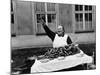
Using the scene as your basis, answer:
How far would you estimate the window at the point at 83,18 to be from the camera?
3996 millimetres

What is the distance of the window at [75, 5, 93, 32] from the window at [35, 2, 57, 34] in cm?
50

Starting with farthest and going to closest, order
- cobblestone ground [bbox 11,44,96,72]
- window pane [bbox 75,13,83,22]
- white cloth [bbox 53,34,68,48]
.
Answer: window pane [bbox 75,13,83,22]
white cloth [bbox 53,34,68,48]
cobblestone ground [bbox 11,44,96,72]

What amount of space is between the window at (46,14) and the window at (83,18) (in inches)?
19.8

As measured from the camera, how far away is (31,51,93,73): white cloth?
3.77 meters

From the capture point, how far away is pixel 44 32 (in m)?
3.81

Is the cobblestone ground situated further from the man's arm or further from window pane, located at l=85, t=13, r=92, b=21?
window pane, located at l=85, t=13, r=92, b=21

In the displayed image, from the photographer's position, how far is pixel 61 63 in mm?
3900

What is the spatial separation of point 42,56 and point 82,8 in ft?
4.30

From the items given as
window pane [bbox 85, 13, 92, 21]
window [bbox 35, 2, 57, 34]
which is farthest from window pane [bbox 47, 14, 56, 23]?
window pane [bbox 85, 13, 92, 21]

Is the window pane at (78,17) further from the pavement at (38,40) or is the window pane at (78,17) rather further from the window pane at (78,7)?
the pavement at (38,40)

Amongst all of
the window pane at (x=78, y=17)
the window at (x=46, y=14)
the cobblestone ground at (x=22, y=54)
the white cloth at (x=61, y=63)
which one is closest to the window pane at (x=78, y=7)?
the window pane at (x=78, y=17)

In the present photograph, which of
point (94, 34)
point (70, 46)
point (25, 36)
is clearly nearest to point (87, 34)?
point (94, 34)

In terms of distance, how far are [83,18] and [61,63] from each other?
3.47ft

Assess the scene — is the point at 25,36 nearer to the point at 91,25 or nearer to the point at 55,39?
the point at 55,39
